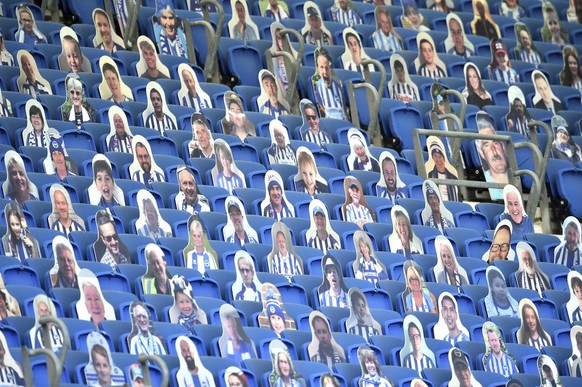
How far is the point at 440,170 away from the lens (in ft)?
45.1

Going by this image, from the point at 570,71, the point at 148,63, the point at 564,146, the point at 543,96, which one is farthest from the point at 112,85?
the point at 570,71

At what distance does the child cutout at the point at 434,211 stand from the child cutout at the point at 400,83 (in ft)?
4.05

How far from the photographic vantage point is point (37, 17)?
13836 mm

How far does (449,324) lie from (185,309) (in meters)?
1.84

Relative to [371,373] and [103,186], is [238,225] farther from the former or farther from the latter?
[371,373]

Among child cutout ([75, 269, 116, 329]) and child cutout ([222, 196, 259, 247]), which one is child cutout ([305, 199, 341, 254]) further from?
child cutout ([75, 269, 116, 329])

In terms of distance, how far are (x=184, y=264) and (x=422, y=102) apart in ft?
10.4

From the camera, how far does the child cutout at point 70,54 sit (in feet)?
43.4

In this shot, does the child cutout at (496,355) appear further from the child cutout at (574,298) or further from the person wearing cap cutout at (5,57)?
the person wearing cap cutout at (5,57)

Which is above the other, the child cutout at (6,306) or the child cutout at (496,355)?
the child cutout at (6,306)

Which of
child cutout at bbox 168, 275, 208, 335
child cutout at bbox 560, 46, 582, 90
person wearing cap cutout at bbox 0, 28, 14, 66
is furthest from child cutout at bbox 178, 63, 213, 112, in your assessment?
child cutout at bbox 560, 46, 582, 90

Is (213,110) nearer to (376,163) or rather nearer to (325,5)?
(376,163)

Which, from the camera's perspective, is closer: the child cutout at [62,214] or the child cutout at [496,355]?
the child cutout at [62,214]

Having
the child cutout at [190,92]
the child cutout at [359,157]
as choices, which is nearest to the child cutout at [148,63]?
the child cutout at [190,92]
